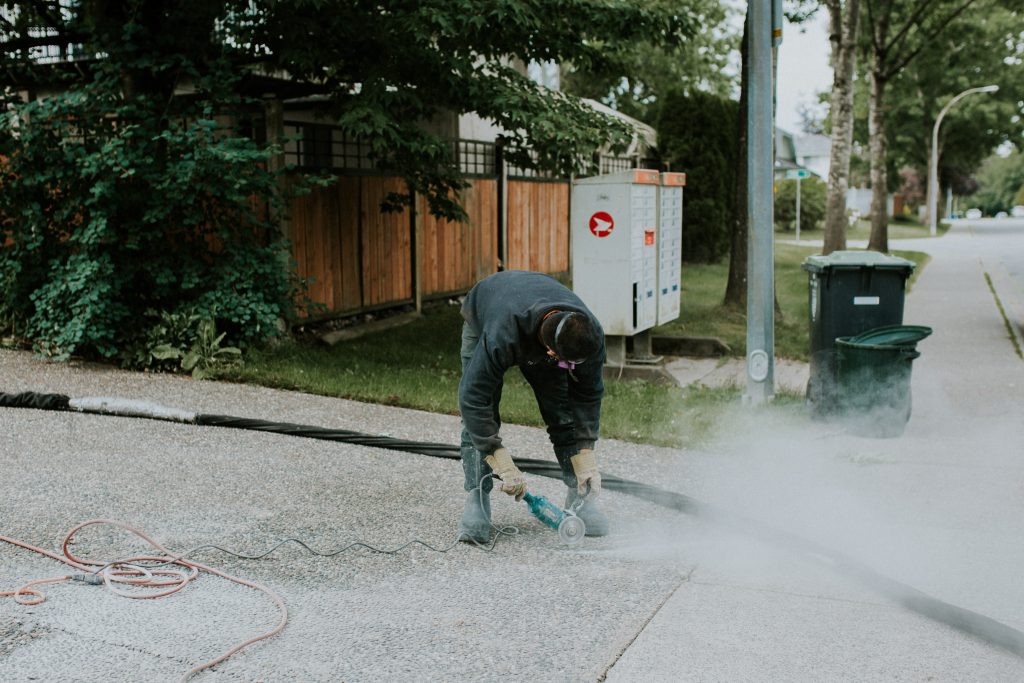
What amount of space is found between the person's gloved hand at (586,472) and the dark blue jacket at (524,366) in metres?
0.05

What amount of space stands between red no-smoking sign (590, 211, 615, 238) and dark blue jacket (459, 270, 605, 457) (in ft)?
13.9

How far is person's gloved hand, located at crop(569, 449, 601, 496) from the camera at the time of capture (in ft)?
15.0

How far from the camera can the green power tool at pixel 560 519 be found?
15.2 feet

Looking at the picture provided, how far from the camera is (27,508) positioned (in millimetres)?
5078

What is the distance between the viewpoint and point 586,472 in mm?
4559

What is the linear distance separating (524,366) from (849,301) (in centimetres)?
363

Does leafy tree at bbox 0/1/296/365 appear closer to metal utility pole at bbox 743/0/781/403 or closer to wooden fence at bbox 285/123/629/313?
wooden fence at bbox 285/123/629/313

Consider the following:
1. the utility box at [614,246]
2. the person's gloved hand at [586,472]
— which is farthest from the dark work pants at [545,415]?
the utility box at [614,246]

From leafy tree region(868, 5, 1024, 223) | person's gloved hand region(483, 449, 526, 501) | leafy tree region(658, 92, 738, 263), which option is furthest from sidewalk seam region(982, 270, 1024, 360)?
leafy tree region(868, 5, 1024, 223)

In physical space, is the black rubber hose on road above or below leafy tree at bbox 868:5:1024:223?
below

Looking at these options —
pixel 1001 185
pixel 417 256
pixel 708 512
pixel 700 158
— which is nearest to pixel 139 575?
pixel 708 512

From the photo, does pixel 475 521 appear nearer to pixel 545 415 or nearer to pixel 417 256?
pixel 545 415

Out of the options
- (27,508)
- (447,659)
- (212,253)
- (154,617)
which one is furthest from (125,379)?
(447,659)

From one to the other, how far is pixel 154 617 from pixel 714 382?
6149 millimetres
